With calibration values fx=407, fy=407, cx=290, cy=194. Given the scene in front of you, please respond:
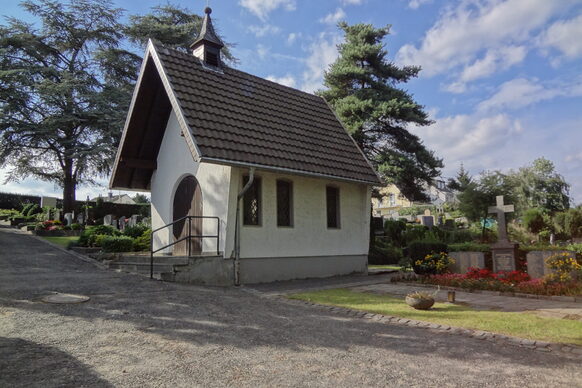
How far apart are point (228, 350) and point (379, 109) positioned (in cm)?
2008

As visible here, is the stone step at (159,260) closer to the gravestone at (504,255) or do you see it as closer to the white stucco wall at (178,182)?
the white stucco wall at (178,182)

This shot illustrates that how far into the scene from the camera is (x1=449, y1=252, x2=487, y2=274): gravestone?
535 inches

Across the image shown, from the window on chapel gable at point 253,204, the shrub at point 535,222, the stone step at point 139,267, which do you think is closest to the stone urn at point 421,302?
the window on chapel gable at point 253,204

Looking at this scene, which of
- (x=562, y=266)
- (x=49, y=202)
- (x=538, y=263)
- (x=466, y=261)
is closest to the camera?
(x=562, y=266)

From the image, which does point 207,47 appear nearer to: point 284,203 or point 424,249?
point 284,203

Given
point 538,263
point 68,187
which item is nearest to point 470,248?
point 538,263

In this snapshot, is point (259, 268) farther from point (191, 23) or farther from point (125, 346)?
point (191, 23)

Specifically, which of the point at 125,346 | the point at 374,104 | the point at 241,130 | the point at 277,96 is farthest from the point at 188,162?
the point at 374,104

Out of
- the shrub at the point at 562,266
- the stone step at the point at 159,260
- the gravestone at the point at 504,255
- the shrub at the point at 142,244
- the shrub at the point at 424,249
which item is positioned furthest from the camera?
the shrub at the point at 142,244

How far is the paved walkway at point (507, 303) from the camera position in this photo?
831cm

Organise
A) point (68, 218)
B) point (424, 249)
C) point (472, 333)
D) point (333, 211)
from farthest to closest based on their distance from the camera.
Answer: point (68, 218)
point (333, 211)
point (424, 249)
point (472, 333)

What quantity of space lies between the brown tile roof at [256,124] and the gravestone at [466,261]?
4.02m

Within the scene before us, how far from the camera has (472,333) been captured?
666 centimetres

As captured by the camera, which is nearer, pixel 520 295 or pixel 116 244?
pixel 520 295
